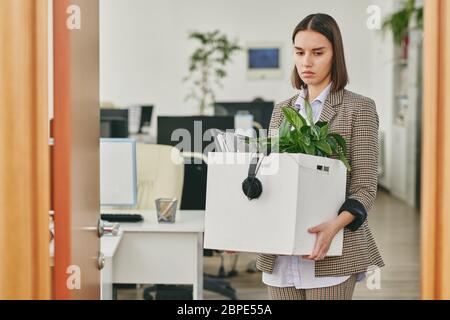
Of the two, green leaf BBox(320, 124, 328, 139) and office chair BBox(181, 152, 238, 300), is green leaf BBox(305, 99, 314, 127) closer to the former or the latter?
green leaf BBox(320, 124, 328, 139)

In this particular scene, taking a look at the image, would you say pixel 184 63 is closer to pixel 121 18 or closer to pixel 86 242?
pixel 121 18

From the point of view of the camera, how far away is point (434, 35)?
4.57 ft

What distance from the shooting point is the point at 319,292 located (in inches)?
70.4

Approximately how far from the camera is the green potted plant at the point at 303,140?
1.64 meters

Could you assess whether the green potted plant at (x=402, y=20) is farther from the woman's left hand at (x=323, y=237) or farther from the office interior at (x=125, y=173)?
the woman's left hand at (x=323, y=237)

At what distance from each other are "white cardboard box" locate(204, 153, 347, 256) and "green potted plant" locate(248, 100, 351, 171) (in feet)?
0.10

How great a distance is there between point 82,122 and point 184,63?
861 centimetres

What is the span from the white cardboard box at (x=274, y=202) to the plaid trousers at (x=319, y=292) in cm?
13

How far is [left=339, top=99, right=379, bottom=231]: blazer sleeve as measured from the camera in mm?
1733

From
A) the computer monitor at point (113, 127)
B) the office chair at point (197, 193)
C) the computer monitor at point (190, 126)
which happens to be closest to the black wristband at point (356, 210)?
the computer monitor at point (190, 126)

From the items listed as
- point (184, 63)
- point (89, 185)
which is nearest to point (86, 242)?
point (89, 185)

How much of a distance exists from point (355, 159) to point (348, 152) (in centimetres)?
2

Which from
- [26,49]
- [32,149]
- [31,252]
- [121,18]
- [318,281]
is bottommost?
[318,281]

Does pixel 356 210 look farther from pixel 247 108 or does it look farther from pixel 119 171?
pixel 247 108
